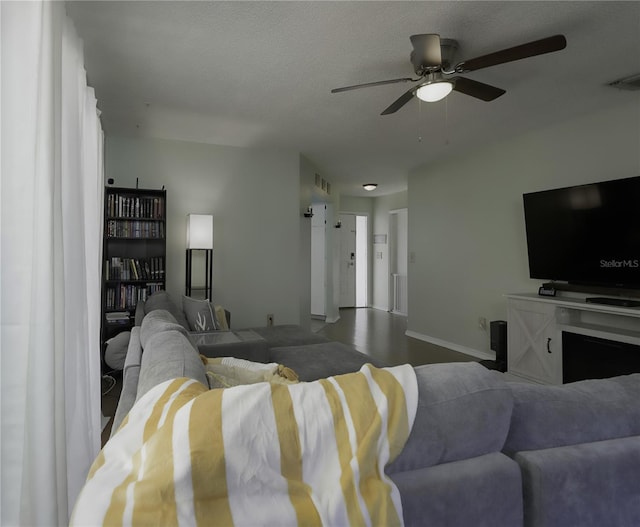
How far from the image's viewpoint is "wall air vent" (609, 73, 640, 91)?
307 cm

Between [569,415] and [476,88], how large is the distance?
88.1 inches

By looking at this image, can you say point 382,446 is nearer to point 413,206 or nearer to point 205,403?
point 205,403

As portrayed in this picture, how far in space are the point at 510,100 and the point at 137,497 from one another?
12.7ft

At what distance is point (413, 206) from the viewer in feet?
20.7

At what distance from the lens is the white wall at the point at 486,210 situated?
→ 373 centimetres

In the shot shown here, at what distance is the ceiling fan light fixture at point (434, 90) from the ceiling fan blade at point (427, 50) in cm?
12

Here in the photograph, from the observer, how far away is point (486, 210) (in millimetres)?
4910

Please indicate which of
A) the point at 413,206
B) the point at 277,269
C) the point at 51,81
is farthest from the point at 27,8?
the point at 413,206

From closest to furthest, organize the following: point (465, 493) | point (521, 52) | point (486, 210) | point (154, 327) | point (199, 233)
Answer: point (465, 493) → point (154, 327) → point (521, 52) → point (199, 233) → point (486, 210)

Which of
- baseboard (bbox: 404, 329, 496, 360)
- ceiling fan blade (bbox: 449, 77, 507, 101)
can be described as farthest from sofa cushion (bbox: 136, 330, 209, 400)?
baseboard (bbox: 404, 329, 496, 360)

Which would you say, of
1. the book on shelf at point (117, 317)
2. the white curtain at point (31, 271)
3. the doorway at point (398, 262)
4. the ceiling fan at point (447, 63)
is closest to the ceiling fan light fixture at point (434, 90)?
the ceiling fan at point (447, 63)

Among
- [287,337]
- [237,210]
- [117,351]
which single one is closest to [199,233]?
Answer: [237,210]

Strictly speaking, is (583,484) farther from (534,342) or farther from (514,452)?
(534,342)

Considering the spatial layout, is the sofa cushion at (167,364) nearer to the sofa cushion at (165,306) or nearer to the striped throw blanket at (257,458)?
the striped throw blanket at (257,458)
